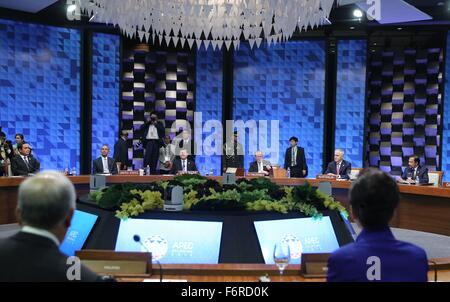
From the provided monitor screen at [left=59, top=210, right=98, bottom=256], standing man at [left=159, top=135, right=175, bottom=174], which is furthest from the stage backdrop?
monitor screen at [left=59, top=210, right=98, bottom=256]

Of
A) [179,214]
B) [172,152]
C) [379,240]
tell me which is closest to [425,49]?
[172,152]

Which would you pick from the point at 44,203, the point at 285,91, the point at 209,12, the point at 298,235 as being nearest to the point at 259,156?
the point at 285,91

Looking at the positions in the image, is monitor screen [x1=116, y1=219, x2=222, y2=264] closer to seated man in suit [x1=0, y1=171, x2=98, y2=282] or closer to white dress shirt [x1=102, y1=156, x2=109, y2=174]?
→ seated man in suit [x1=0, y1=171, x2=98, y2=282]

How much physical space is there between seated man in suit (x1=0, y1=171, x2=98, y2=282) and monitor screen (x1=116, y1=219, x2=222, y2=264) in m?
2.03

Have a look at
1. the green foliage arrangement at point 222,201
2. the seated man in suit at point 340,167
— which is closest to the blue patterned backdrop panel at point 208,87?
the seated man in suit at point 340,167

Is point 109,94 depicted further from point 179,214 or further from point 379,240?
point 379,240

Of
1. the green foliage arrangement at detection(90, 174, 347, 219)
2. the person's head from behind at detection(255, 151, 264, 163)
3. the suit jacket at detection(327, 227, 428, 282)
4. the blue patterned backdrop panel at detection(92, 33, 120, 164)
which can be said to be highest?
the blue patterned backdrop panel at detection(92, 33, 120, 164)

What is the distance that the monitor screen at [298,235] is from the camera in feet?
11.8

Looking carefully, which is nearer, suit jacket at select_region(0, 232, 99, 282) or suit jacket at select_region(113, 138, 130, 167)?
suit jacket at select_region(0, 232, 99, 282)

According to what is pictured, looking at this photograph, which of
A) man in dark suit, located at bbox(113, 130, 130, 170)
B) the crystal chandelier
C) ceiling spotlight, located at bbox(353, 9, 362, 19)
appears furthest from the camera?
man in dark suit, located at bbox(113, 130, 130, 170)

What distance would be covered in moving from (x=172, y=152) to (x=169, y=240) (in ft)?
19.7

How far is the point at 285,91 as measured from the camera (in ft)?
36.0

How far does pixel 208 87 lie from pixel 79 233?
7.65m

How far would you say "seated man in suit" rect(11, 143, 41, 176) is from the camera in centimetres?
729
